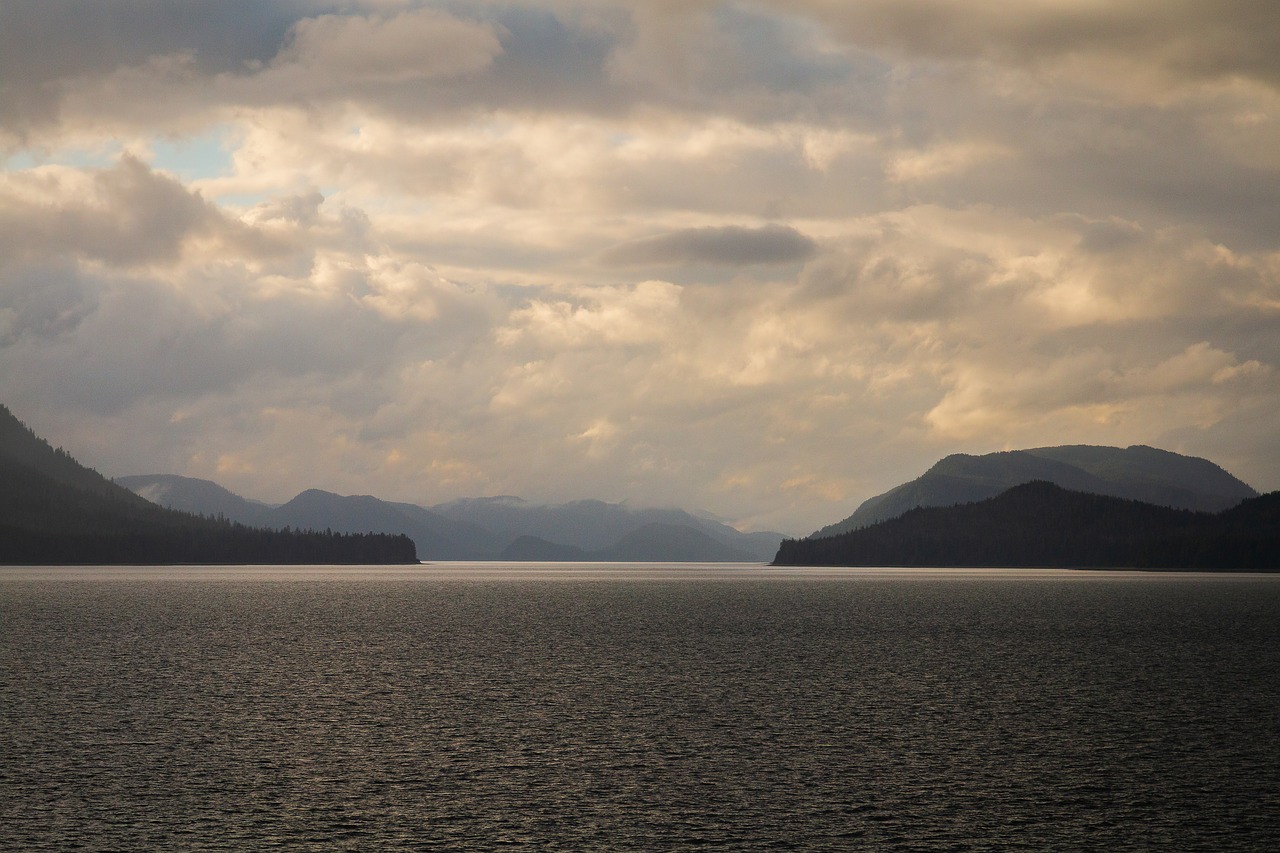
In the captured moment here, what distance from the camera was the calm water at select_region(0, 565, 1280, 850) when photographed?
35.4 metres

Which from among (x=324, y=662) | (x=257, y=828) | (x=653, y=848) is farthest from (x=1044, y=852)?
(x=324, y=662)

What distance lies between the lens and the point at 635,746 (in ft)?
165

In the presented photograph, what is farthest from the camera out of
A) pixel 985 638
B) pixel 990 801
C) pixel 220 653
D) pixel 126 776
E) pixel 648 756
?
pixel 985 638

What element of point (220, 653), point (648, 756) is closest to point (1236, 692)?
point (648, 756)

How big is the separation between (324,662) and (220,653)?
12865mm

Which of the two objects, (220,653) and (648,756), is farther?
(220,653)

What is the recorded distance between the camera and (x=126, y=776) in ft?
Answer: 140

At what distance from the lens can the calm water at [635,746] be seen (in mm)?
35438

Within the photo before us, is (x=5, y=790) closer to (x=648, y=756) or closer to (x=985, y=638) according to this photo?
(x=648, y=756)

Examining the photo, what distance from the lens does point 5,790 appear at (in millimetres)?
39844

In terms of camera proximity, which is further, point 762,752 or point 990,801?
point 762,752

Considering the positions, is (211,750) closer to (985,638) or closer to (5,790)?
(5,790)

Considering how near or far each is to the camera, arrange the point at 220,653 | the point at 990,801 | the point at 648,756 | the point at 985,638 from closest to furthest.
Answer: the point at 990,801 → the point at 648,756 → the point at 220,653 → the point at 985,638

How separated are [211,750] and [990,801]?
1241 inches
